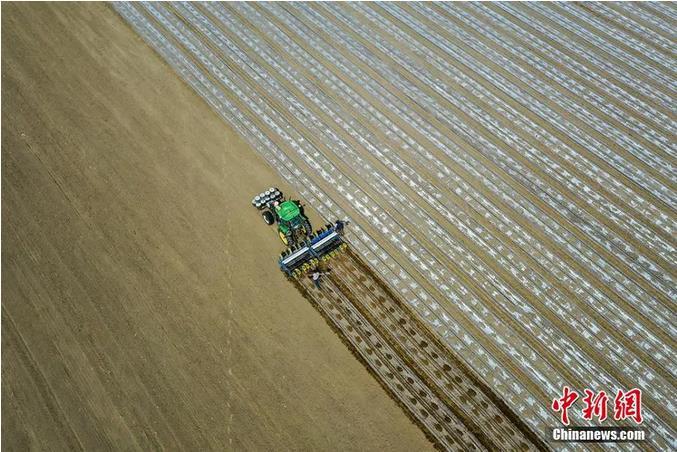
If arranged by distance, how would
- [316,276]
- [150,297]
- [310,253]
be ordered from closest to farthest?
[316,276] < [310,253] < [150,297]

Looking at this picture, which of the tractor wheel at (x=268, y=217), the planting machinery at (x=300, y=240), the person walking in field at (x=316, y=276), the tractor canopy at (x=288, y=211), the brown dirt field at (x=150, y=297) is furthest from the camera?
the tractor wheel at (x=268, y=217)

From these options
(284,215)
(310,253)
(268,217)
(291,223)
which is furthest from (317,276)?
(268,217)

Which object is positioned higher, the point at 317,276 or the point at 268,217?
the point at 268,217

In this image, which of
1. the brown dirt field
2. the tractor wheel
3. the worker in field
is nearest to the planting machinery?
the tractor wheel

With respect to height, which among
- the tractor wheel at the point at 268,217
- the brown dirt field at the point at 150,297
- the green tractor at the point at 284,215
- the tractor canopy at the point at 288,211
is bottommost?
the brown dirt field at the point at 150,297

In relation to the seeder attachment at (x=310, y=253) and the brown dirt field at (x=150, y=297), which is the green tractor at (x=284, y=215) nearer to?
the seeder attachment at (x=310, y=253)

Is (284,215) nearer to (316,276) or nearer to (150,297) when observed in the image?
(316,276)

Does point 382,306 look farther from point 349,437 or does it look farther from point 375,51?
point 375,51

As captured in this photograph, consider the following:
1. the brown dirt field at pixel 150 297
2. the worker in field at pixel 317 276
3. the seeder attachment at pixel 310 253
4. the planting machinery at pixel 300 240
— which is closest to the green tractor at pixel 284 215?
the planting machinery at pixel 300 240

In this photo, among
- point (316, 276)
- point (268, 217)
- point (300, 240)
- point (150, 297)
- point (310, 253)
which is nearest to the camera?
point (316, 276)

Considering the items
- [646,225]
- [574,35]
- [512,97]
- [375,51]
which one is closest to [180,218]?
[375,51]
